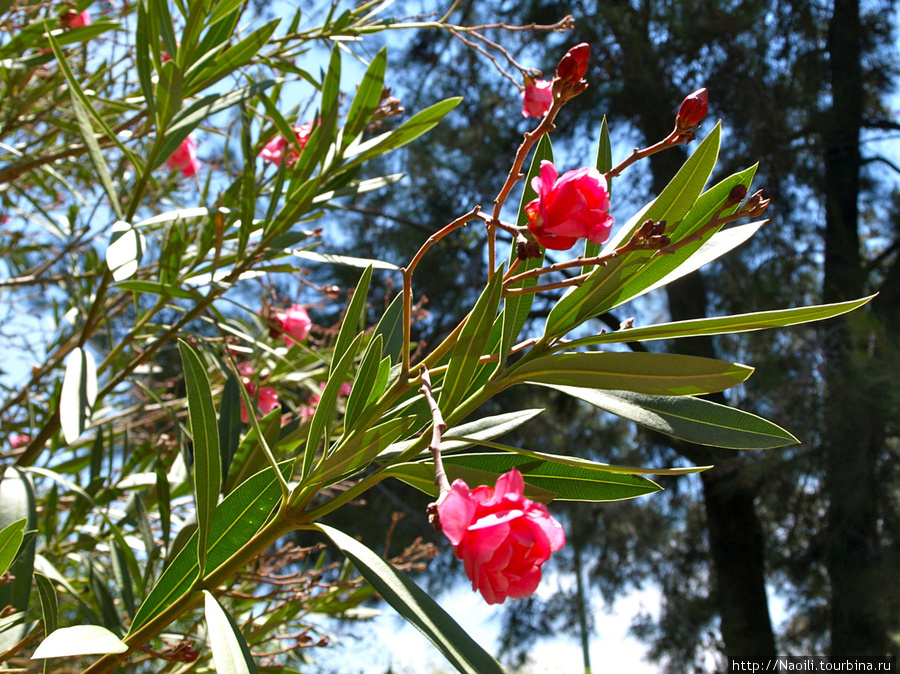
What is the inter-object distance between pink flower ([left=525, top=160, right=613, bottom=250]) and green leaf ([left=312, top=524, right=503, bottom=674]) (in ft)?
0.78

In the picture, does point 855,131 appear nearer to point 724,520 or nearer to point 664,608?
point 724,520

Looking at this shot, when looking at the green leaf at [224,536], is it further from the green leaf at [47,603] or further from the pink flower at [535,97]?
the pink flower at [535,97]

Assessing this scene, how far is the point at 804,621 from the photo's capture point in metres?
3.79

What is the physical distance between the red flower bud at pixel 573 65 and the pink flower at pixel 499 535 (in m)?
0.30

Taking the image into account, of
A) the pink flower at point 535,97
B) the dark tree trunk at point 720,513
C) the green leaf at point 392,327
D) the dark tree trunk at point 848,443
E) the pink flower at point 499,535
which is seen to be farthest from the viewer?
the dark tree trunk at point 720,513

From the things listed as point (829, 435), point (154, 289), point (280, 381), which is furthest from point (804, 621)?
point (154, 289)

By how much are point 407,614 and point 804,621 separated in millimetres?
4145

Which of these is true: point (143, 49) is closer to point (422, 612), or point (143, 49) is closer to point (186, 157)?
point (186, 157)

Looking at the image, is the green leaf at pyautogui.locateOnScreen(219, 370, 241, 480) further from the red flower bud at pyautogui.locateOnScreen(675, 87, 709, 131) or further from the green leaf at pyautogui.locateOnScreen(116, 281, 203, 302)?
the red flower bud at pyautogui.locateOnScreen(675, 87, 709, 131)

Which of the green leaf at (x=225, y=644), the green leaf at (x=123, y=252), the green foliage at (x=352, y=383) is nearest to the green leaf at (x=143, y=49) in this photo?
the green foliage at (x=352, y=383)

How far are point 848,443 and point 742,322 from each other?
284cm

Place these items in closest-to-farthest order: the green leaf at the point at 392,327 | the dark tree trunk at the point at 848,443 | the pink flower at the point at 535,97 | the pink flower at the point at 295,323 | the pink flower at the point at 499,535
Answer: the pink flower at the point at 499,535 → the green leaf at the point at 392,327 → the pink flower at the point at 535,97 → the pink flower at the point at 295,323 → the dark tree trunk at the point at 848,443

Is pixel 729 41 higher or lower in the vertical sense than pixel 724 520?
higher

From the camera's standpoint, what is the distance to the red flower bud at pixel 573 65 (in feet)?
1.64
